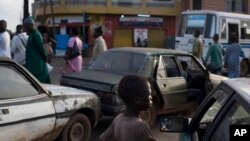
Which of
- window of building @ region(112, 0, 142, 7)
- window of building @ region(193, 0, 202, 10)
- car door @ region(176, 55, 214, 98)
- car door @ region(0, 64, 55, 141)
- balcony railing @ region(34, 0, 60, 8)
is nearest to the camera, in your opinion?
car door @ region(0, 64, 55, 141)

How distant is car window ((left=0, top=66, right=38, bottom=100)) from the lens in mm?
5270

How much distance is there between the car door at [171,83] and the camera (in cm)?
824

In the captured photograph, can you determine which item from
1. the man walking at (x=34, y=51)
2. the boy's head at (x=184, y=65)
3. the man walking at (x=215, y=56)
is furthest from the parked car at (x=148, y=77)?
the man walking at (x=215, y=56)

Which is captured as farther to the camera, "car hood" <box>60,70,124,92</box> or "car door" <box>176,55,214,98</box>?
"car door" <box>176,55,214,98</box>

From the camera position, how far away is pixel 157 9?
1531 inches

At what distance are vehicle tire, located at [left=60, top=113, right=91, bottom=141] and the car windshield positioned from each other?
1.65 metres

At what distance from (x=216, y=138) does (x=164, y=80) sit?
532cm

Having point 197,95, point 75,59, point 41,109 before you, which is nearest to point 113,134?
point 41,109

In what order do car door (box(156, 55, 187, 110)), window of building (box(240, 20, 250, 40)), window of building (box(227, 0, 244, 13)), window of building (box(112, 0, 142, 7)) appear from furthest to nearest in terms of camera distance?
window of building (box(227, 0, 244, 13))
window of building (box(112, 0, 142, 7))
window of building (box(240, 20, 250, 40))
car door (box(156, 55, 187, 110))

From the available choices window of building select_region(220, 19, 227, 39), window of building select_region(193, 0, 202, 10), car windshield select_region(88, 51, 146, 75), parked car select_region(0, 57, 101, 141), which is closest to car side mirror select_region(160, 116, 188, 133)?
parked car select_region(0, 57, 101, 141)

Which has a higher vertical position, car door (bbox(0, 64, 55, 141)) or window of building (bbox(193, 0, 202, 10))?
window of building (bbox(193, 0, 202, 10))

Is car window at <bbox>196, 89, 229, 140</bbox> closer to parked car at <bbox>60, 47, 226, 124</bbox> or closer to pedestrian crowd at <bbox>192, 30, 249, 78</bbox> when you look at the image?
parked car at <bbox>60, 47, 226, 124</bbox>

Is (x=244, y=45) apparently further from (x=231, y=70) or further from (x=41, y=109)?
(x=41, y=109)

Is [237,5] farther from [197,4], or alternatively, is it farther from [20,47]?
[20,47]
